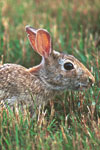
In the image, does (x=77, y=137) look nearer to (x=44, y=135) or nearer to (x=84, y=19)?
(x=44, y=135)

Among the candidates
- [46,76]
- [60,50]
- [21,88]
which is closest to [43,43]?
[46,76]

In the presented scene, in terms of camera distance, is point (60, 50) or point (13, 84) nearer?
point (13, 84)

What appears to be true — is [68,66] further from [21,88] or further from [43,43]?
[21,88]

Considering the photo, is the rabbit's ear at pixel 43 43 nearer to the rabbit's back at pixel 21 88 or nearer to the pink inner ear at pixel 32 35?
the pink inner ear at pixel 32 35

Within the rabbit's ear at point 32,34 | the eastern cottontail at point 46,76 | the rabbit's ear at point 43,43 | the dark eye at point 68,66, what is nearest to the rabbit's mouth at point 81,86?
the eastern cottontail at point 46,76

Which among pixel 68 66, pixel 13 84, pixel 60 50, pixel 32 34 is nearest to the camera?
pixel 13 84

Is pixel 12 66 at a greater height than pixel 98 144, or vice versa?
pixel 12 66

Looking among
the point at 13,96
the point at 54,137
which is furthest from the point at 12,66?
the point at 54,137
